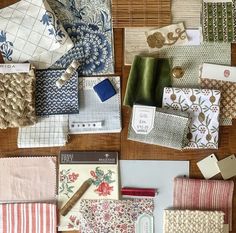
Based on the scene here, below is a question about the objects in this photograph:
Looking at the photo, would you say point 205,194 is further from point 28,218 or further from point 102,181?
point 28,218

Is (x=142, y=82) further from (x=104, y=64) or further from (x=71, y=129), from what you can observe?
(x=71, y=129)

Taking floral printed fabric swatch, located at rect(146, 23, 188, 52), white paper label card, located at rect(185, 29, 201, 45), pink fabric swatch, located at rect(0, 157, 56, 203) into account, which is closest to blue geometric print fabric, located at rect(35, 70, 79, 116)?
pink fabric swatch, located at rect(0, 157, 56, 203)

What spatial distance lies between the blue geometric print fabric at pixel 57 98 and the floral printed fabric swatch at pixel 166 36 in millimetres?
249

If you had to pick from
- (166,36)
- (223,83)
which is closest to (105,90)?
(166,36)

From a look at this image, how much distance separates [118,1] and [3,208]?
702 millimetres

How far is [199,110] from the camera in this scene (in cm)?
136

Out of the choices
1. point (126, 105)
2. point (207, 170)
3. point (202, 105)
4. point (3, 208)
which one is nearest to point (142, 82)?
point (126, 105)

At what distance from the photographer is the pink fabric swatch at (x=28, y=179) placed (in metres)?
1.40

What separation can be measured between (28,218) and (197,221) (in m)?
0.50

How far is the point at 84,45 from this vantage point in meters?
1.41

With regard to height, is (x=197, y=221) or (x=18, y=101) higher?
(x=18, y=101)

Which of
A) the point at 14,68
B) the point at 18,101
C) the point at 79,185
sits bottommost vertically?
the point at 79,185

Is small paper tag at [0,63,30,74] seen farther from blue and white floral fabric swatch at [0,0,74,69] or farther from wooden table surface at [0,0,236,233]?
wooden table surface at [0,0,236,233]

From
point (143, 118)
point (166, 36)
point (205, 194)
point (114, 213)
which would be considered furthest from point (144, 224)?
point (166, 36)
